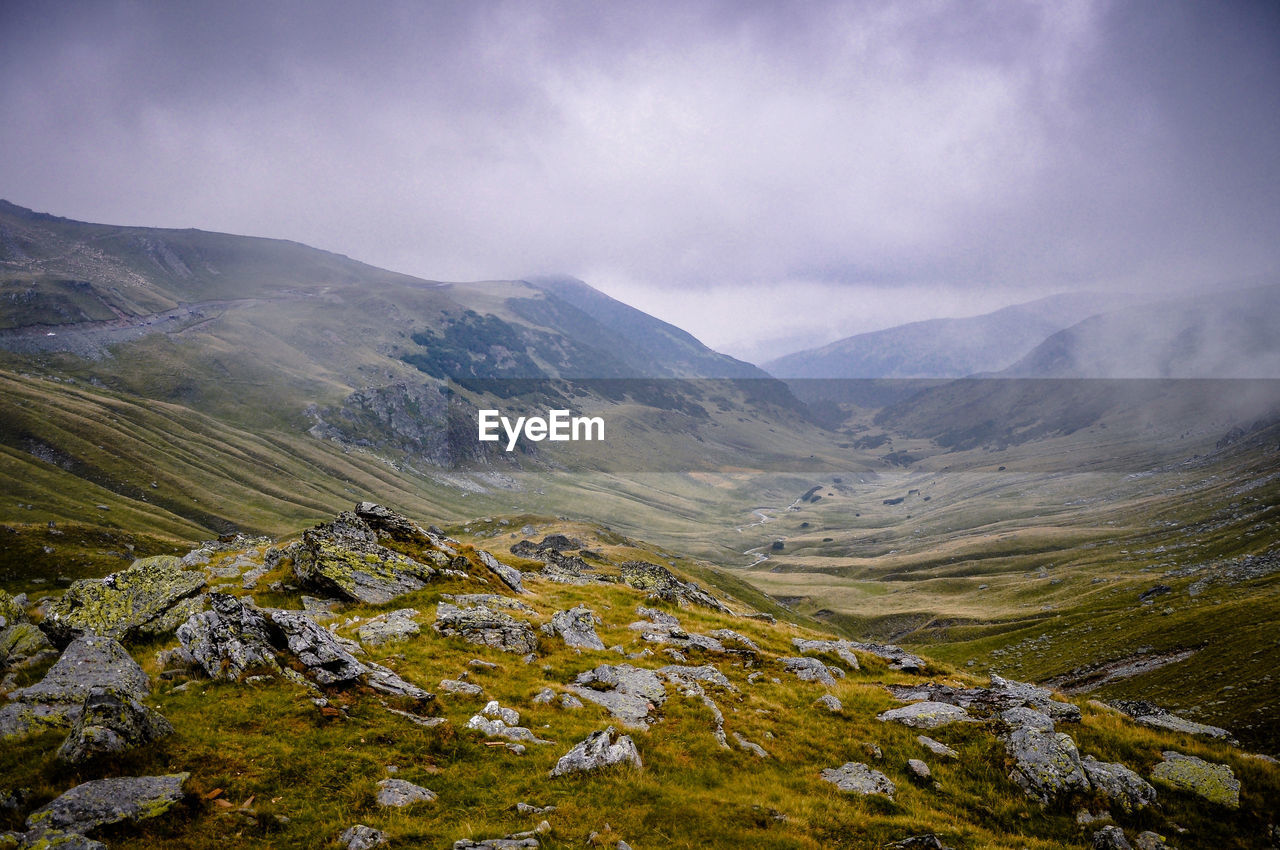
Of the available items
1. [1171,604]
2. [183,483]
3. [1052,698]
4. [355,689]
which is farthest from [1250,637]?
[183,483]

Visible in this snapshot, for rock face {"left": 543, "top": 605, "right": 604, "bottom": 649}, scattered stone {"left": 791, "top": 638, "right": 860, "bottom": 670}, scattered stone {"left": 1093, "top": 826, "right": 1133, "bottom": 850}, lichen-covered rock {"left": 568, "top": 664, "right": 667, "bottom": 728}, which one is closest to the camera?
scattered stone {"left": 1093, "top": 826, "right": 1133, "bottom": 850}

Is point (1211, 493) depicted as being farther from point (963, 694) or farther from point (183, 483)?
point (183, 483)

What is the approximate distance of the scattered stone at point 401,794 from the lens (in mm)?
14053

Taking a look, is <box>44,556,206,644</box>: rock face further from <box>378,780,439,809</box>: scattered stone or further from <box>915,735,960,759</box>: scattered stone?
<box>915,735,960,759</box>: scattered stone

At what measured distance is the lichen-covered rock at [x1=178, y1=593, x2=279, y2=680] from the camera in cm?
1953

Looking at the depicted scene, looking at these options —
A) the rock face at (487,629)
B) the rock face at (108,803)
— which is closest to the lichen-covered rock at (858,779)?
the rock face at (487,629)

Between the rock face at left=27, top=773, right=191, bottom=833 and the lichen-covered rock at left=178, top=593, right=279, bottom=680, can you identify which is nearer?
the rock face at left=27, top=773, right=191, bottom=833

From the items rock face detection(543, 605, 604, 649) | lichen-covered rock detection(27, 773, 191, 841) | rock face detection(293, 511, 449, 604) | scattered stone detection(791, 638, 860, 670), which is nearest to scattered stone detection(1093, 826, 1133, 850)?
scattered stone detection(791, 638, 860, 670)

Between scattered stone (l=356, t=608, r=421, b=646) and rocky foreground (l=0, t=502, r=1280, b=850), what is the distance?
0.13 meters

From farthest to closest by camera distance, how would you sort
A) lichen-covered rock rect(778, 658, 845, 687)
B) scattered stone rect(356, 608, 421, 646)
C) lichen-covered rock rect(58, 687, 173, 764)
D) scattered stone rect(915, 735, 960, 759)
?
1. lichen-covered rock rect(778, 658, 845, 687)
2. scattered stone rect(356, 608, 421, 646)
3. scattered stone rect(915, 735, 960, 759)
4. lichen-covered rock rect(58, 687, 173, 764)

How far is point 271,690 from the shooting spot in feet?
61.0

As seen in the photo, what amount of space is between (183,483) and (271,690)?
629 ft

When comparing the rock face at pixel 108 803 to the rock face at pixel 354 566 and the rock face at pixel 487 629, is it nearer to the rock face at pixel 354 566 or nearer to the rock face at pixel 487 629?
the rock face at pixel 487 629

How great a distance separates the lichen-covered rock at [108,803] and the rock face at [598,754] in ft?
30.0
